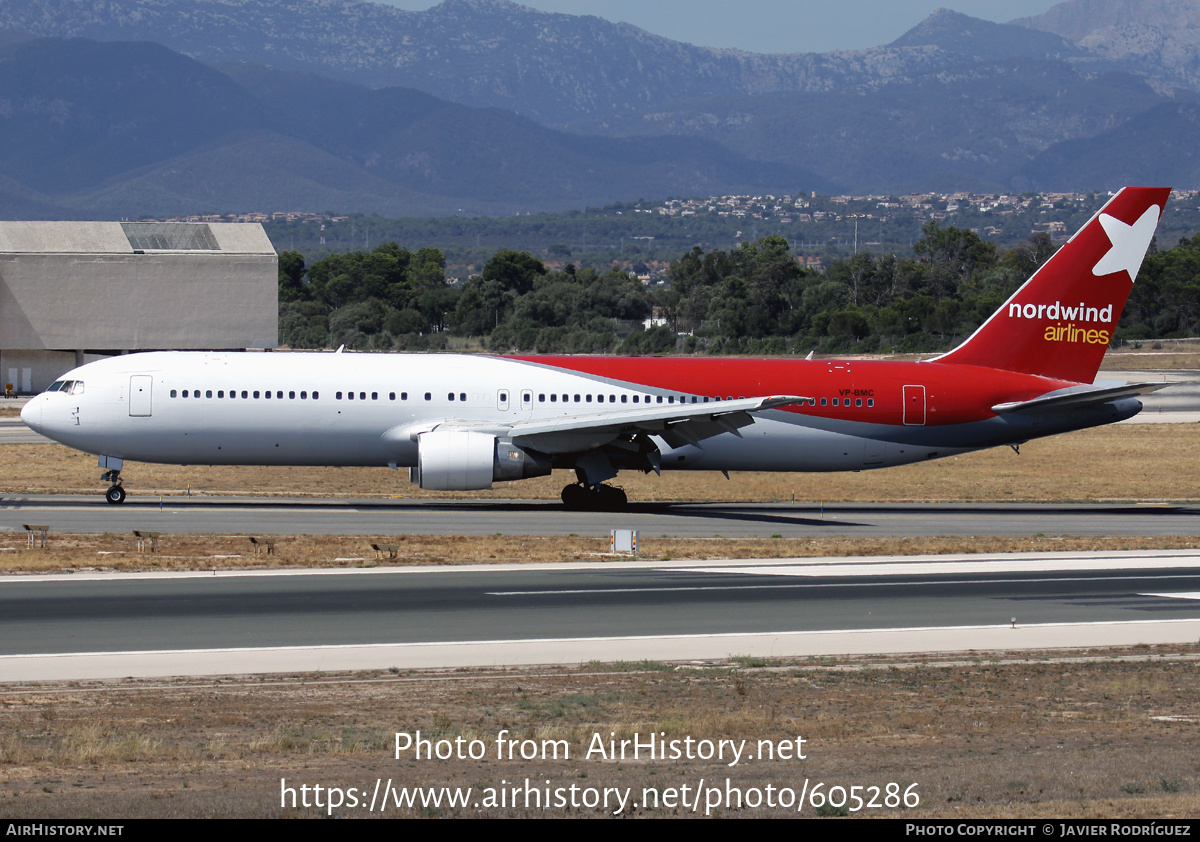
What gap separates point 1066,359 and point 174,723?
1258 inches

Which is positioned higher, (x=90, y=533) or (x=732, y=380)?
(x=732, y=380)

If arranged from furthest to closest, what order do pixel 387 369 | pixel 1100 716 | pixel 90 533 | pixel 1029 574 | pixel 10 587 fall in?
1. pixel 387 369
2. pixel 90 533
3. pixel 1029 574
4. pixel 10 587
5. pixel 1100 716

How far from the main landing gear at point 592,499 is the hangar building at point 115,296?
161 feet

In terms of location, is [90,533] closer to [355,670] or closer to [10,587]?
[10,587]

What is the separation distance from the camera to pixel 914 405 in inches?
1538

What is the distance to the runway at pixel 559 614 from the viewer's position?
1881 centimetres

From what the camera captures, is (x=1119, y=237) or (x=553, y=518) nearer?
(x=553, y=518)

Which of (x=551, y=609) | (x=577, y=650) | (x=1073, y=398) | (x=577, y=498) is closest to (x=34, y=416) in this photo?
(x=577, y=498)

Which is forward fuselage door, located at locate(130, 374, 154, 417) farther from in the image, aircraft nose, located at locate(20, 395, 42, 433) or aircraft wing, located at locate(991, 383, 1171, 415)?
aircraft wing, located at locate(991, 383, 1171, 415)

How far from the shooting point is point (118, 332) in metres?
81.2

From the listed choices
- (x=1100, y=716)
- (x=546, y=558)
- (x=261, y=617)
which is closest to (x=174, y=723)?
(x=261, y=617)

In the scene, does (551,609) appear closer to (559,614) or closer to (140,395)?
(559,614)

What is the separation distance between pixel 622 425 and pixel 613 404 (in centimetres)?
206

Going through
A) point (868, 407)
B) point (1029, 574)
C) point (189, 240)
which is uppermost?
point (189, 240)
